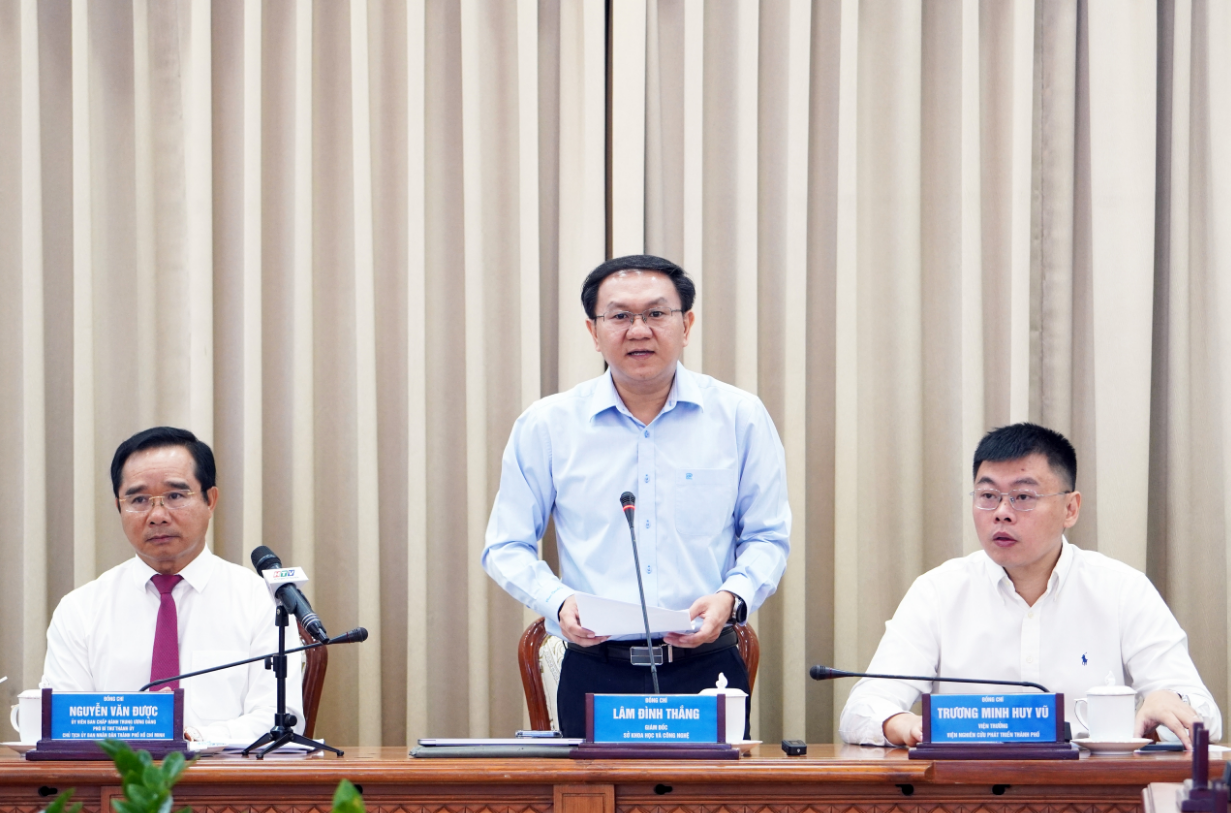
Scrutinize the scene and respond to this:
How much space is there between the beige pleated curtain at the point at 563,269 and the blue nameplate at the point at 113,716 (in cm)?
134

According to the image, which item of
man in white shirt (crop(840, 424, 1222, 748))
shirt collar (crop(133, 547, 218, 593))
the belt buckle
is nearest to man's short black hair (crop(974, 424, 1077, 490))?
man in white shirt (crop(840, 424, 1222, 748))

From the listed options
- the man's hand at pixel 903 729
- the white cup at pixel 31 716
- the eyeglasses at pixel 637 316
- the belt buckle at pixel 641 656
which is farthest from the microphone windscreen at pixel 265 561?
the man's hand at pixel 903 729

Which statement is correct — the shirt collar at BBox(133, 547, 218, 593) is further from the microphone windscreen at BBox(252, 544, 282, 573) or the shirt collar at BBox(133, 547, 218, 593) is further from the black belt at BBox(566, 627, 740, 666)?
the black belt at BBox(566, 627, 740, 666)

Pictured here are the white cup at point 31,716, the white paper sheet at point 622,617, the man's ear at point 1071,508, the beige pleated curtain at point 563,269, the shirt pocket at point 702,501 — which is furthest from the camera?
the beige pleated curtain at point 563,269

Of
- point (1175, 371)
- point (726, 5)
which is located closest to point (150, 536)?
point (726, 5)

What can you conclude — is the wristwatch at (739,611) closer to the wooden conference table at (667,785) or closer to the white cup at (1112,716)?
the wooden conference table at (667,785)

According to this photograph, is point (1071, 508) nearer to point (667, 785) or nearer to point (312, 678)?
point (667, 785)

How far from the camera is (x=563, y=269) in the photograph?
11.3 feet

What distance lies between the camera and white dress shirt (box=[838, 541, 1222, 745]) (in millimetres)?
2486

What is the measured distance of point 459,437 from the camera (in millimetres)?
3520

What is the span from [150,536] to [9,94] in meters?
1.59

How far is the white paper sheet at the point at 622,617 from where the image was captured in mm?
2250

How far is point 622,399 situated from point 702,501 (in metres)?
0.30

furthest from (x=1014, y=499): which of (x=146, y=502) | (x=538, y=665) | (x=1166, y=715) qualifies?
(x=146, y=502)
